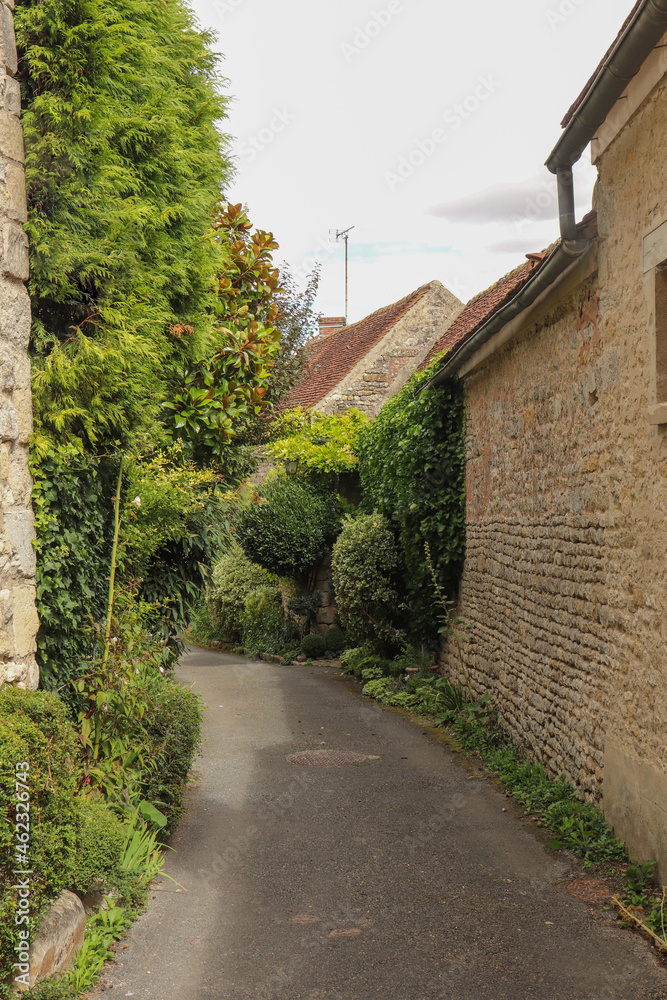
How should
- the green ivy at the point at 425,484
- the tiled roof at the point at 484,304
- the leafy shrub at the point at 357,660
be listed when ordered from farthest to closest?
the leafy shrub at the point at 357,660 → the green ivy at the point at 425,484 → the tiled roof at the point at 484,304

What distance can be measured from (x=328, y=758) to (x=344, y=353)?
12506 mm

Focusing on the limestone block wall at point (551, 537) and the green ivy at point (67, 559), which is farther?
the limestone block wall at point (551, 537)

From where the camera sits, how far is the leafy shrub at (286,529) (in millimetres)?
15164

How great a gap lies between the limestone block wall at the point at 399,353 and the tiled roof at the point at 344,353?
0.52 feet

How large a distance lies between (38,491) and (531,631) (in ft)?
14.3

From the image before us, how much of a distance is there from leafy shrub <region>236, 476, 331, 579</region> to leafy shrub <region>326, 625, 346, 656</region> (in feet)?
4.61

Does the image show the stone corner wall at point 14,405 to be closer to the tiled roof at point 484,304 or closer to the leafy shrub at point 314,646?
the tiled roof at point 484,304

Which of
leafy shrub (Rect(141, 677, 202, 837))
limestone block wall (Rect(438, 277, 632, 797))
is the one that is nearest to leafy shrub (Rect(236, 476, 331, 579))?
limestone block wall (Rect(438, 277, 632, 797))

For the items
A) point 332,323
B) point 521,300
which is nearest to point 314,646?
point 521,300

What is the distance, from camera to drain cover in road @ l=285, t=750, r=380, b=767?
7742 millimetres

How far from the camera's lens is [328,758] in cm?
794

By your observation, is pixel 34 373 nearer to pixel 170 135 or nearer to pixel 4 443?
pixel 4 443

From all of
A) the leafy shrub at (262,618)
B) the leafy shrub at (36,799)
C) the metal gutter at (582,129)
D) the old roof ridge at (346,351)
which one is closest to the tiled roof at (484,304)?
the metal gutter at (582,129)

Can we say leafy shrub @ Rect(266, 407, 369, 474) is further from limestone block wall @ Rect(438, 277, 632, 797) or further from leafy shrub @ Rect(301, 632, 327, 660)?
limestone block wall @ Rect(438, 277, 632, 797)
